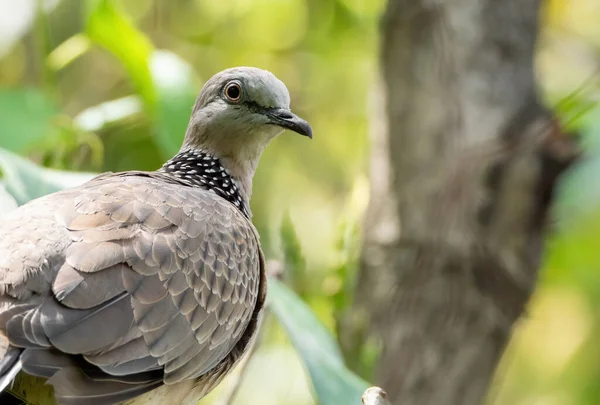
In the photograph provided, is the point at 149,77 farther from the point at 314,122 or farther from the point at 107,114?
the point at 314,122

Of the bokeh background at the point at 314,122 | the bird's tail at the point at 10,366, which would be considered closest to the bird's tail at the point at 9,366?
the bird's tail at the point at 10,366

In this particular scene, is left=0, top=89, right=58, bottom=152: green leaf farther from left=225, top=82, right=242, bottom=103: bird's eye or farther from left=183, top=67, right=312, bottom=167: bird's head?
left=225, top=82, right=242, bottom=103: bird's eye

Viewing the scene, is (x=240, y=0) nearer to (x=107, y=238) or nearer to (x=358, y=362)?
(x=358, y=362)

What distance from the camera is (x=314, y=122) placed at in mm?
8297

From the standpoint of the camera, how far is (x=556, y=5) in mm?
8141

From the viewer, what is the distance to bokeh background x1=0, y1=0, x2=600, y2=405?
5848mm

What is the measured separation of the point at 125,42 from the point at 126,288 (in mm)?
2086

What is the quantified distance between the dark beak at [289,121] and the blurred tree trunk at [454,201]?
1.88 metres

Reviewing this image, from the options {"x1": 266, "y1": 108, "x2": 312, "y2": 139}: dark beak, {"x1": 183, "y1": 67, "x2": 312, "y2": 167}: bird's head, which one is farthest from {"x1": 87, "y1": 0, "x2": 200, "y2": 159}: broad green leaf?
{"x1": 266, "y1": 108, "x2": 312, "y2": 139}: dark beak

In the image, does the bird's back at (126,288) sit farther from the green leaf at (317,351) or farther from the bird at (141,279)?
the green leaf at (317,351)

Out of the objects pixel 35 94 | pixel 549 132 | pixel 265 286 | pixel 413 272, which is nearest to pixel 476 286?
pixel 413 272

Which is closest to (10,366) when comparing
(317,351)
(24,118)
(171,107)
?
(317,351)

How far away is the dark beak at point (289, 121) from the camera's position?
3912 millimetres

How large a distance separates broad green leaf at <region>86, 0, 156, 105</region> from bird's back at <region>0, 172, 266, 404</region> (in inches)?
43.2
